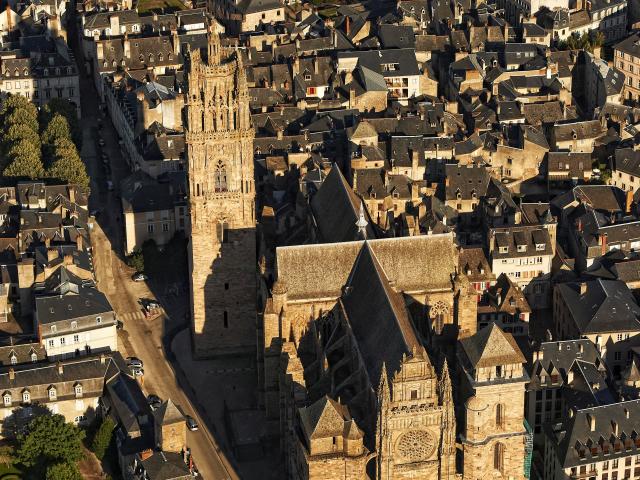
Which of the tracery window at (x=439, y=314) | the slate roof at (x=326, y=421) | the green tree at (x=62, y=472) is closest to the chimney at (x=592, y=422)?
the tracery window at (x=439, y=314)

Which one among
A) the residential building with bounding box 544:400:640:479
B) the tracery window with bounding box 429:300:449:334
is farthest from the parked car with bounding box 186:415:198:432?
the residential building with bounding box 544:400:640:479

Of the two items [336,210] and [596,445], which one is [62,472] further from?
[596,445]

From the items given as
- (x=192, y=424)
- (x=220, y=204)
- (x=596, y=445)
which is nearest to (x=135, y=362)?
(x=192, y=424)

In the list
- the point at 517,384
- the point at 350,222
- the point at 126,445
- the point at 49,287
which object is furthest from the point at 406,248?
the point at 49,287

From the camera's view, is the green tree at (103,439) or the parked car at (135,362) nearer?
the green tree at (103,439)

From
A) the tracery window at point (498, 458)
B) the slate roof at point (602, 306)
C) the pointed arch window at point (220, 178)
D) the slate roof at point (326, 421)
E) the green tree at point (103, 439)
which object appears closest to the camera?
the slate roof at point (326, 421)

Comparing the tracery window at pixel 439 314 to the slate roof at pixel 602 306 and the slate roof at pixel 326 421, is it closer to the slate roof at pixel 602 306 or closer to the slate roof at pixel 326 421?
the slate roof at pixel 326 421
